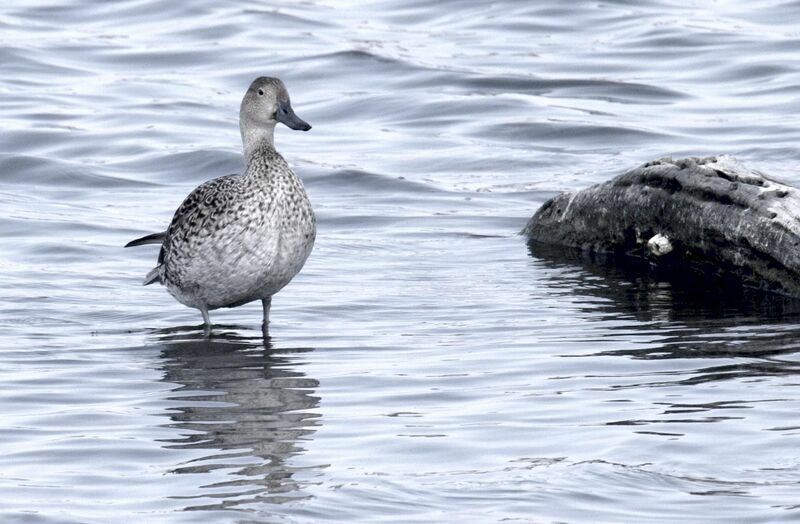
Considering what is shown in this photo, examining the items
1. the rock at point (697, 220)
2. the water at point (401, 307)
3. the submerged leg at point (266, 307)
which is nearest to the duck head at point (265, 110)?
the submerged leg at point (266, 307)

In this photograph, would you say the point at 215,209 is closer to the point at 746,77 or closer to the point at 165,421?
the point at 165,421

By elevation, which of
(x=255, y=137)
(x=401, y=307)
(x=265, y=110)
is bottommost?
(x=401, y=307)

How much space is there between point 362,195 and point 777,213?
5029 mm

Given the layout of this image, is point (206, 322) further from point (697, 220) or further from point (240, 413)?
point (697, 220)

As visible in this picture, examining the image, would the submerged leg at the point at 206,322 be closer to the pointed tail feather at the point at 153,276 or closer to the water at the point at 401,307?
the water at the point at 401,307

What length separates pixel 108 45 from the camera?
2117 cm

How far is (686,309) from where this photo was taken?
9.70m

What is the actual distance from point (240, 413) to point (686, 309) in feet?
10.7

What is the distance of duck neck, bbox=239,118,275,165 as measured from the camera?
31.1 feet

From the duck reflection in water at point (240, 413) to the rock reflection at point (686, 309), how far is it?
69.2 inches

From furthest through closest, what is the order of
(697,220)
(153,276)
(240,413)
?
(697,220) → (153,276) → (240,413)

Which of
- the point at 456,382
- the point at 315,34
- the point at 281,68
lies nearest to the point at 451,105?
the point at 281,68

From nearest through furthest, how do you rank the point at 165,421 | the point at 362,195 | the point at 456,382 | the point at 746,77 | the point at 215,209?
the point at 165,421 < the point at 456,382 < the point at 215,209 < the point at 362,195 < the point at 746,77

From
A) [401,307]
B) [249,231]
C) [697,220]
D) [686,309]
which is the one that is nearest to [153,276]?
[249,231]
